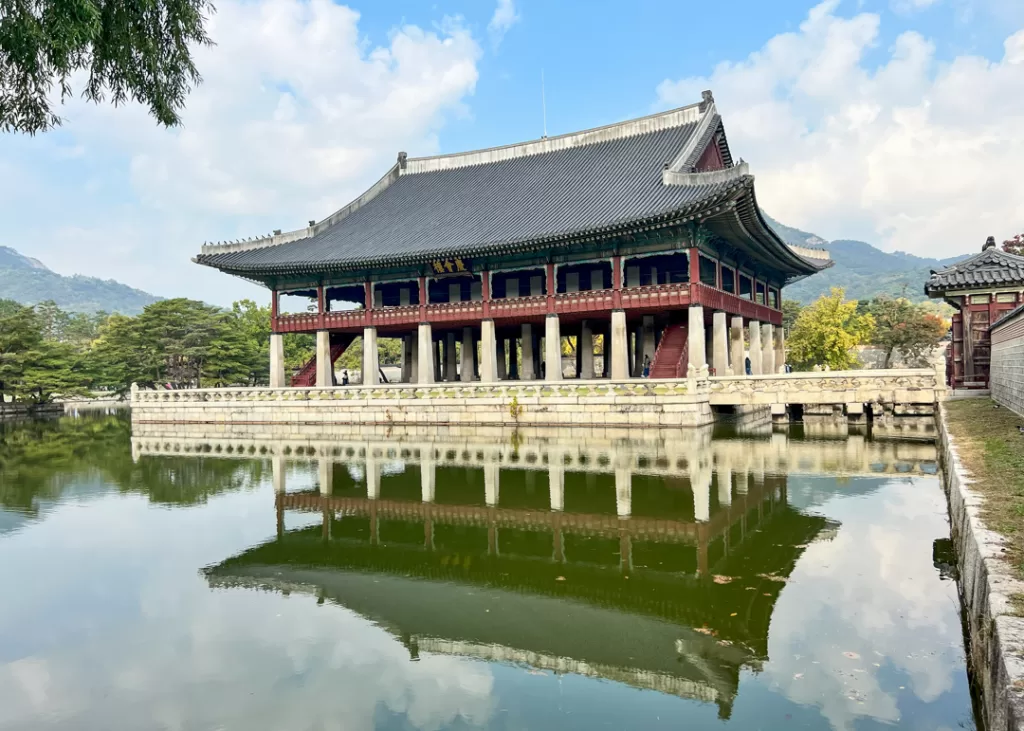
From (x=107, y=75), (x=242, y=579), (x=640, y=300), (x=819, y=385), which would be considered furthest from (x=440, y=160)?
(x=242, y=579)

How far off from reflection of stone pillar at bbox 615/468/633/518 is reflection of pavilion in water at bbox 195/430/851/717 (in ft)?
0.25

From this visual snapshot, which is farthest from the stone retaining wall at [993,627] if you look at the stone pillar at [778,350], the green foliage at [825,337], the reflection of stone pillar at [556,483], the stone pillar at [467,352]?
the green foliage at [825,337]

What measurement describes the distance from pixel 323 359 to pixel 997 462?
35.0m

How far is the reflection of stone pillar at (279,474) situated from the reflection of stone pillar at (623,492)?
775 cm

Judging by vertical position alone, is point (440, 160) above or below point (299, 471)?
above

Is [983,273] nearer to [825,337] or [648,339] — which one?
[648,339]

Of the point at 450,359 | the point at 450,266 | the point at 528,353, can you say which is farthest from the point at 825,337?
the point at 450,266

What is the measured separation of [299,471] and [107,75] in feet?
37.4

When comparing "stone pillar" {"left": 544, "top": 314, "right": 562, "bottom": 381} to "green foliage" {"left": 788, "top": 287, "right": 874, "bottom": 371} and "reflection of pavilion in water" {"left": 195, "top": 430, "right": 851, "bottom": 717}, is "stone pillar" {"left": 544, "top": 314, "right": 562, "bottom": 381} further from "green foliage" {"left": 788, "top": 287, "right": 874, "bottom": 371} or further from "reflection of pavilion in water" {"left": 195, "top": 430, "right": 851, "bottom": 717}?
"green foliage" {"left": 788, "top": 287, "right": 874, "bottom": 371}

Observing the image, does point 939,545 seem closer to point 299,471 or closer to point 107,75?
point 107,75

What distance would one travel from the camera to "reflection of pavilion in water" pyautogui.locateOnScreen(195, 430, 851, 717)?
6.63 meters

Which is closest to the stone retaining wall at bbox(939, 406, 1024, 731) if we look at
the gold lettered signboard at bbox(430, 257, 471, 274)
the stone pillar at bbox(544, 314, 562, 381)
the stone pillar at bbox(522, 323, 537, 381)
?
the stone pillar at bbox(544, 314, 562, 381)

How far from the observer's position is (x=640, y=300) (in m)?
31.6

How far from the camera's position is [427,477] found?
17.4m
